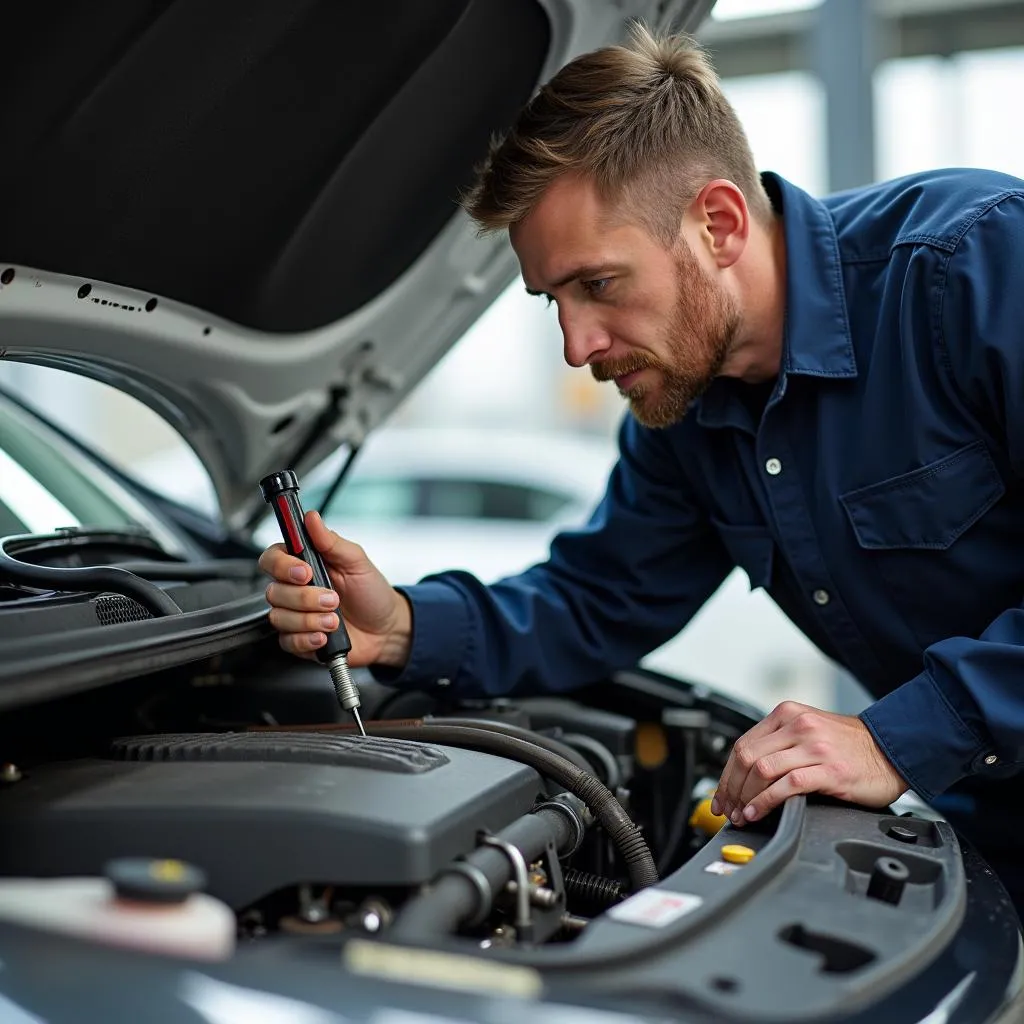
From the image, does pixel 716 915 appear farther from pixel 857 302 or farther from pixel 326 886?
pixel 857 302

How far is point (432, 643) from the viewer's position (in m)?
1.66

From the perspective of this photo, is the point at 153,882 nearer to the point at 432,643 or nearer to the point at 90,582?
the point at 90,582

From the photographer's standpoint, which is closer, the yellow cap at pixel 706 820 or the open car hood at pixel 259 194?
the open car hood at pixel 259 194

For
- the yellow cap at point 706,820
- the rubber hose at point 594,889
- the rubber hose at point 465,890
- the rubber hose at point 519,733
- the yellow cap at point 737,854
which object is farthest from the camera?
the yellow cap at point 706,820

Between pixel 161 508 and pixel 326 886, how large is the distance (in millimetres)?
1232

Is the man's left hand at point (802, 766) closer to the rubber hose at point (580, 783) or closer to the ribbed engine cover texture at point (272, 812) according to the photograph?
the rubber hose at point (580, 783)

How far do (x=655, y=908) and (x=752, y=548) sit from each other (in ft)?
2.73

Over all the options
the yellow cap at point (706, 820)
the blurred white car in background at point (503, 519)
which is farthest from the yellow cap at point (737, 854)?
the blurred white car in background at point (503, 519)

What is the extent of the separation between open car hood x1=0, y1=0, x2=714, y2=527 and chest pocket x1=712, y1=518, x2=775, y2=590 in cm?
61

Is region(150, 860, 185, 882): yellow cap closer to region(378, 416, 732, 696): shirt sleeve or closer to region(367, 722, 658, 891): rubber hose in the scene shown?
region(367, 722, 658, 891): rubber hose

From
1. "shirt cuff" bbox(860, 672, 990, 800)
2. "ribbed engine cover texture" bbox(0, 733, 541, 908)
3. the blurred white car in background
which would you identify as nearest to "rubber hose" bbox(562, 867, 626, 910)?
"ribbed engine cover texture" bbox(0, 733, 541, 908)

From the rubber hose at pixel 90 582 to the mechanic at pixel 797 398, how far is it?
19 centimetres

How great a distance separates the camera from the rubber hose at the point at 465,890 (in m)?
0.90

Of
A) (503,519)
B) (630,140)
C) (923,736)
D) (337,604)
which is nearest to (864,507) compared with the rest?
(923,736)
